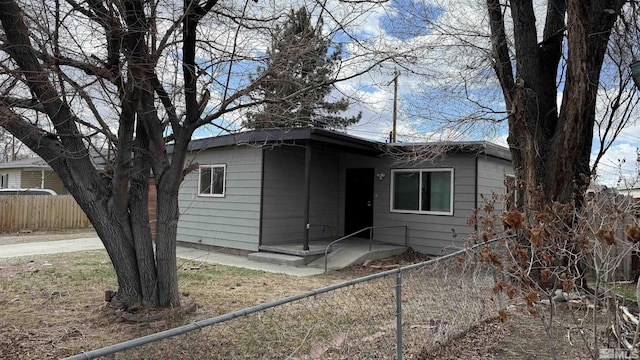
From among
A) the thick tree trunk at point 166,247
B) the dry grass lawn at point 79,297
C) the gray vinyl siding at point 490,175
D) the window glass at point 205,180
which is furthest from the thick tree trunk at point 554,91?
the window glass at point 205,180

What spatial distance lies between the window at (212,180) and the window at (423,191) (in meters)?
4.68

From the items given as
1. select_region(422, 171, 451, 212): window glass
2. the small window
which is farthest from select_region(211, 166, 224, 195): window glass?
the small window

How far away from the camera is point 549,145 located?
6.32 m

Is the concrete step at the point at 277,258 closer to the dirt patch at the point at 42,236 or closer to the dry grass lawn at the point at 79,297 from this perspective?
the dry grass lawn at the point at 79,297

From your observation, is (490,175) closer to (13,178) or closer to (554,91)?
(554,91)

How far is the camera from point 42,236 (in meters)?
14.7

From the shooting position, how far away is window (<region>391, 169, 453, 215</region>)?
422 inches

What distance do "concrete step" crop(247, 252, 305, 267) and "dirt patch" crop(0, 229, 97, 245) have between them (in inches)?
310

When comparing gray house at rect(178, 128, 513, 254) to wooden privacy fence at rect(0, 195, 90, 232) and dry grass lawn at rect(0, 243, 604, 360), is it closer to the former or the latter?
dry grass lawn at rect(0, 243, 604, 360)

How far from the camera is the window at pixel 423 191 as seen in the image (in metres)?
10.7

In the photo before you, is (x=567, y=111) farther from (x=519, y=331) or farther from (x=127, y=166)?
(x=127, y=166)

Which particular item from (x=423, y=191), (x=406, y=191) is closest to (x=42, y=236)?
(x=406, y=191)

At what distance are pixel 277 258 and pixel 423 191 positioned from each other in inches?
164

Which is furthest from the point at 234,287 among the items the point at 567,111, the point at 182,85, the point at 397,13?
the point at 567,111
